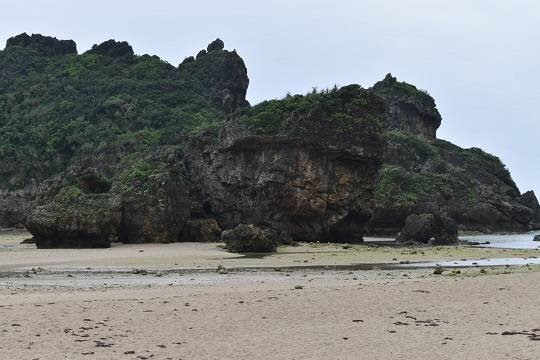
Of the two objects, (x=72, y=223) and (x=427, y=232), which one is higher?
(x=72, y=223)

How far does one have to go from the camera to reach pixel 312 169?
48906mm

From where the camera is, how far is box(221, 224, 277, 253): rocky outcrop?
119 ft

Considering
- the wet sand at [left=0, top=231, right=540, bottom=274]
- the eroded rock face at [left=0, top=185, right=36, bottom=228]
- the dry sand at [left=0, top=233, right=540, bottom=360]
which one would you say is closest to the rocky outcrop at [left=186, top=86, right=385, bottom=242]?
the wet sand at [left=0, top=231, right=540, bottom=274]

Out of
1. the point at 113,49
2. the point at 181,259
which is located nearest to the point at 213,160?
the point at 181,259

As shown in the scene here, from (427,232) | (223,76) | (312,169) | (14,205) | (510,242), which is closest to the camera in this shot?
(312,169)

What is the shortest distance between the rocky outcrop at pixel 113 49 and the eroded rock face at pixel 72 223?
8774 cm

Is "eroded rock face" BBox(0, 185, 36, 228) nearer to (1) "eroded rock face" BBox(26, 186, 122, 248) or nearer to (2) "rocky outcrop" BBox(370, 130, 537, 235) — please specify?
(1) "eroded rock face" BBox(26, 186, 122, 248)

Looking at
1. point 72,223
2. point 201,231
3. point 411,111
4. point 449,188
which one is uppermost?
point 411,111

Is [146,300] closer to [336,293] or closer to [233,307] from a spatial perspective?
[233,307]

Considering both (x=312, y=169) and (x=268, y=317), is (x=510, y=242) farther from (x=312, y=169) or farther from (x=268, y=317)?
(x=268, y=317)

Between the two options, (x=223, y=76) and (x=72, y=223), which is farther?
(x=223, y=76)

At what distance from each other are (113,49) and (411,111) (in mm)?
66751

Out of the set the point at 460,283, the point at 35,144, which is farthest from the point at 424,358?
the point at 35,144

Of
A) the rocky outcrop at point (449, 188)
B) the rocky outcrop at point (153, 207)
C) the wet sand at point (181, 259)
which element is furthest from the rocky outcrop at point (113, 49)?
the wet sand at point (181, 259)
